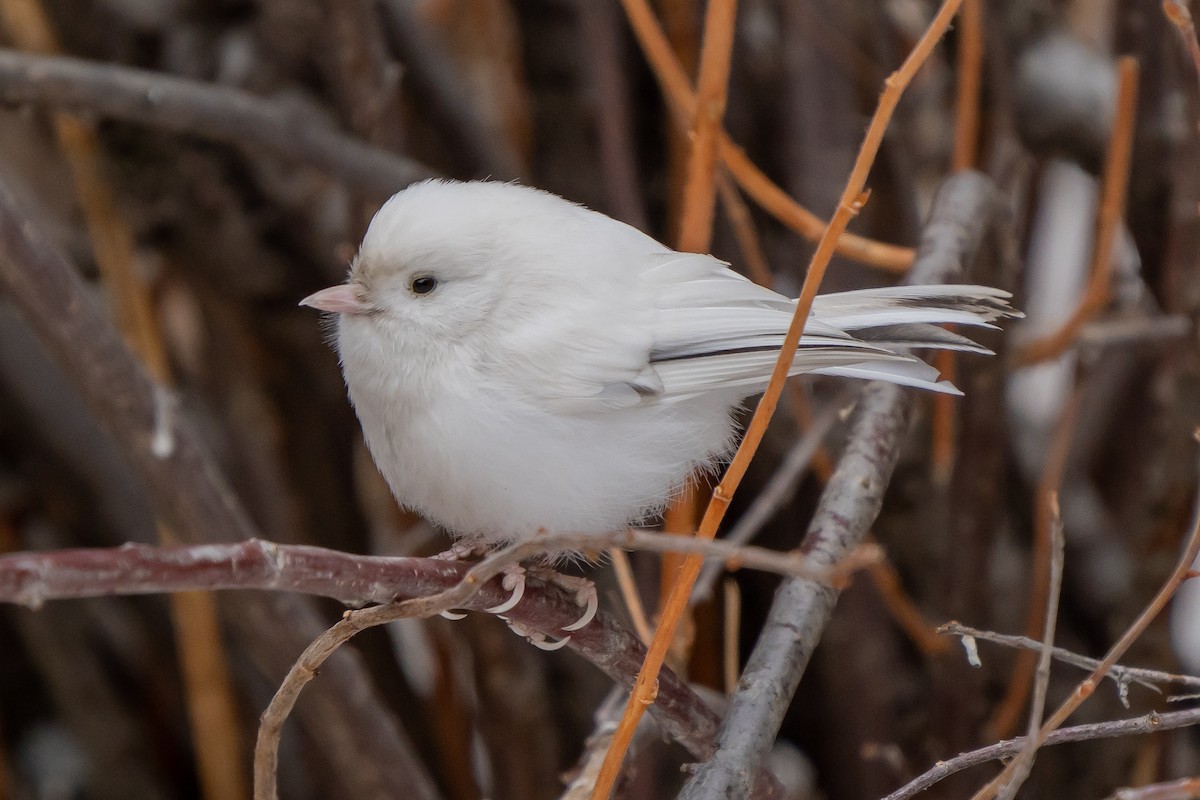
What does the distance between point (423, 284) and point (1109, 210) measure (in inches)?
27.0

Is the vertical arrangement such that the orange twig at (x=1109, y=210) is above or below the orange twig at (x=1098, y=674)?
above

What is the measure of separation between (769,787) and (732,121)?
0.96 metres

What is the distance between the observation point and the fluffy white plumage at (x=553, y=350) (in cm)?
84

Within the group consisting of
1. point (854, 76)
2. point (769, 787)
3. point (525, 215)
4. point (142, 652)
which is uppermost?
point (854, 76)

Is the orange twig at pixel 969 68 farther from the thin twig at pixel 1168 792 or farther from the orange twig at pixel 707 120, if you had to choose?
the thin twig at pixel 1168 792

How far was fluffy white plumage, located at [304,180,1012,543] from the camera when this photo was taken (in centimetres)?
84

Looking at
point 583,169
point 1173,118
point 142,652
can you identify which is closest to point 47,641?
point 142,652

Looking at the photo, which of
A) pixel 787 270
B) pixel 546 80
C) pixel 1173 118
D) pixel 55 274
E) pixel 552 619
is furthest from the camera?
pixel 546 80

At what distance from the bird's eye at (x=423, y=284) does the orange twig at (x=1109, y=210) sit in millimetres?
628

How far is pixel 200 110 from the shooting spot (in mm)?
1308

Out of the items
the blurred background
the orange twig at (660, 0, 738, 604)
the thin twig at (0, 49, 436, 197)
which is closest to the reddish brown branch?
the orange twig at (660, 0, 738, 604)

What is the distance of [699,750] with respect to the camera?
852 millimetres

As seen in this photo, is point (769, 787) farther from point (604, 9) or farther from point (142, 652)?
point (142, 652)

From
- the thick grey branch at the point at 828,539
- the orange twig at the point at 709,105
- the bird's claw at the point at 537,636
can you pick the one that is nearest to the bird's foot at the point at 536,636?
the bird's claw at the point at 537,636
